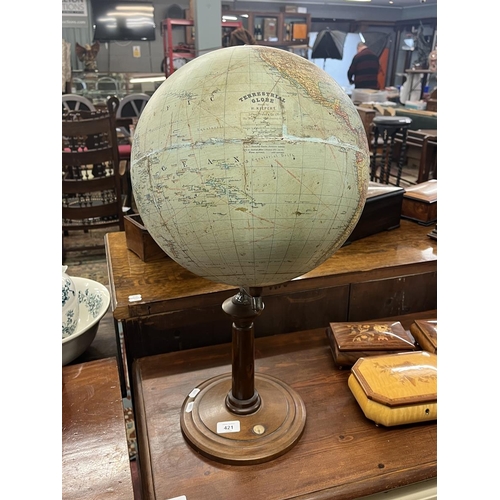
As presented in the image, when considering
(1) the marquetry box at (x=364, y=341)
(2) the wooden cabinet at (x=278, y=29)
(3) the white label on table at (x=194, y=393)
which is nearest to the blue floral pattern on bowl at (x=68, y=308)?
(3) the white label on table at (x=194, y=393)

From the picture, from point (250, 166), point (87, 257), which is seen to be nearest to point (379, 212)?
point (250, 166)

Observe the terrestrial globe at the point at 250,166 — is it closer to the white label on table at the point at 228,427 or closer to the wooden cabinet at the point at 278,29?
the white label on table at the point at 228,427

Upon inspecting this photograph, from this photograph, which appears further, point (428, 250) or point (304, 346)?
point (428, 250)

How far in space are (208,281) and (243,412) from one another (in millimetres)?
388

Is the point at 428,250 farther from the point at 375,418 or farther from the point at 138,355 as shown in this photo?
the point at 138,355

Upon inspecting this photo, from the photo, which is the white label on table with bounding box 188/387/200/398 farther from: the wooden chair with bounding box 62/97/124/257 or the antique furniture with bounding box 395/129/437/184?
the antique furniture with bounding box 395/129/437/184

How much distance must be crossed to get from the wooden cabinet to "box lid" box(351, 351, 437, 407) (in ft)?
28.0

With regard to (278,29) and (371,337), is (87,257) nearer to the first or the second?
(371,337)

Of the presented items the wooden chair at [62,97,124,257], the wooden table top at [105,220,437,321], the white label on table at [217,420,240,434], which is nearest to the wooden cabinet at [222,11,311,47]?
the wooden chair at [62,97,124,257]

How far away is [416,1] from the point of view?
31.6 feet

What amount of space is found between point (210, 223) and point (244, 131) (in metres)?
0.14

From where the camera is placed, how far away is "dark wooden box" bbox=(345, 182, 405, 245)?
151cm

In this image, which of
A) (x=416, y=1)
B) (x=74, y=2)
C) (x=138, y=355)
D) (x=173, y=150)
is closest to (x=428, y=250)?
(x=138, y=355)

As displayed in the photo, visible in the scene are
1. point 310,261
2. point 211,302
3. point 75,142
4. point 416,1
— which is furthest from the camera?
point 416,1
